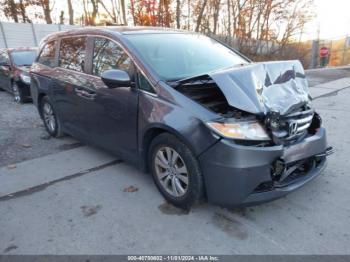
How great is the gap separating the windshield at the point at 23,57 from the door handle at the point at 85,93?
18.2ft

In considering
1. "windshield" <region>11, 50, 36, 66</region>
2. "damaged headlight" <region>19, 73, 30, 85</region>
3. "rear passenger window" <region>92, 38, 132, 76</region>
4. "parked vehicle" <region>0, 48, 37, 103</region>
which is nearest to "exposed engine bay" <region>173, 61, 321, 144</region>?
"rear passenger window" <region>92, 38, 132, 76</region>

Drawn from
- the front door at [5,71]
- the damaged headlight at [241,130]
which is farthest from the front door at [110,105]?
the front door at [5,71]

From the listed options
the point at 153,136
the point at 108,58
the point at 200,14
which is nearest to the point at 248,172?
the point at 153,136

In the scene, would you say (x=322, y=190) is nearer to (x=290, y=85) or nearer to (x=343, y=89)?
(x=290, y=85)

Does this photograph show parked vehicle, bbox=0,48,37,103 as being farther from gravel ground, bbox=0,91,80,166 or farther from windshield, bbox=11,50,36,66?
gravel ground, bbox=0,91,80,166

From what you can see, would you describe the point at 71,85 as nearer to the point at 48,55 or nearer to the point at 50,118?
the point at 48,55

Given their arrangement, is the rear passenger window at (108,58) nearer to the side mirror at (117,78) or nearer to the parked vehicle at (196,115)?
the parked vehicle at (196,115)

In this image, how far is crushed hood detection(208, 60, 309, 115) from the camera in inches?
102

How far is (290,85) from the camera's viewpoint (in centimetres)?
298

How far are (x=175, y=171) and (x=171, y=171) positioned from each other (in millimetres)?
61

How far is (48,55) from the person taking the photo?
5.03 meters

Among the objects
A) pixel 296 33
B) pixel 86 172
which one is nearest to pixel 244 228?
pixel 86 172

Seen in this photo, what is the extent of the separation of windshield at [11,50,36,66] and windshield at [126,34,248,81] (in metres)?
6.39

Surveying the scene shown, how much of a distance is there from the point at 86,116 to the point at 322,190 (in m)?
3.05
